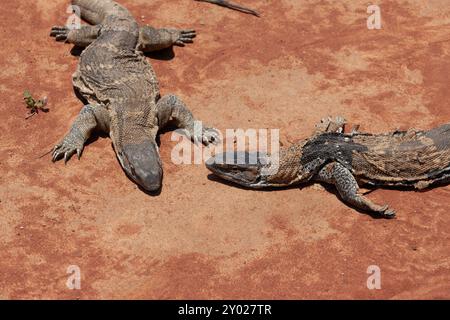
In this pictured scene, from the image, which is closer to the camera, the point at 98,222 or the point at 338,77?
the point at 98,222

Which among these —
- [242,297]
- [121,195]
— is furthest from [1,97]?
[242,297]

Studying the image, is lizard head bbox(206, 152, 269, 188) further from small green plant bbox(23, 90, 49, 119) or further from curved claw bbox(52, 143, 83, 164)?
small green plant bbox(23, 90, 49, 119)

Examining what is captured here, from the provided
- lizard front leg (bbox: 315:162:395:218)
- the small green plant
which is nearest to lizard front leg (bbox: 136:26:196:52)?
the small green plant

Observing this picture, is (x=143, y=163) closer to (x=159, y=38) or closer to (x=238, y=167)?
(x=238, y=167)
